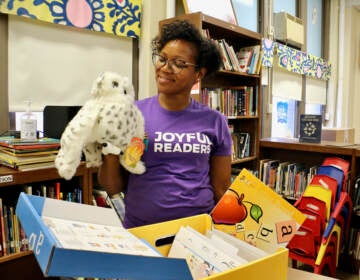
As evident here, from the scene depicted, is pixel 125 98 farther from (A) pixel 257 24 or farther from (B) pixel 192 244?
(A) pixel 257 24

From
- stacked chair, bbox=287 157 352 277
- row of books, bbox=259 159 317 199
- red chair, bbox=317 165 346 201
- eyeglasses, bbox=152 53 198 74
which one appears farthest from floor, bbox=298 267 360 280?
eyeglasses, bbox=152 53 198 74

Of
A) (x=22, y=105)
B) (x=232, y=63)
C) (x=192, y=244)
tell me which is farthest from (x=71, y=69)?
(x=192, y=244)

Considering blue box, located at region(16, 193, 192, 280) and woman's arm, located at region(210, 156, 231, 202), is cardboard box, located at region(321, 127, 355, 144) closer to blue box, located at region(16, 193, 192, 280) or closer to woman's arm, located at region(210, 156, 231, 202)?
woman's arm, located at region(210, 156, 231, 202)

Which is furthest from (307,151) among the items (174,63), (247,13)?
(174,63)

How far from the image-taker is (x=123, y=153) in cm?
79

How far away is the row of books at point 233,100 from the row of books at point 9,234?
62.7 inches

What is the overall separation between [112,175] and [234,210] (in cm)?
38

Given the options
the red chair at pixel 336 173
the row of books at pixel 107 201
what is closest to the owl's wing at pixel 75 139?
the row of books at pixel 107 201

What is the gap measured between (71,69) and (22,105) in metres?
0.40

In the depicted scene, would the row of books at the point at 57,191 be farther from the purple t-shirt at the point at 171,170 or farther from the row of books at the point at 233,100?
the row of books at the point at 233,100

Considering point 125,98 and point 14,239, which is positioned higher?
point 125,98

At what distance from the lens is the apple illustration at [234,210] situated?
0.88 metres

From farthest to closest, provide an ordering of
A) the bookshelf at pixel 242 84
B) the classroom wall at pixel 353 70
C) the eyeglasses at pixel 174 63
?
the classroom wall at pixel 353 70, the bookshelf at pixel 242 84, the eyeglasses at pixel 174 63

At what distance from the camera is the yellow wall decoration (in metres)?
1.92
